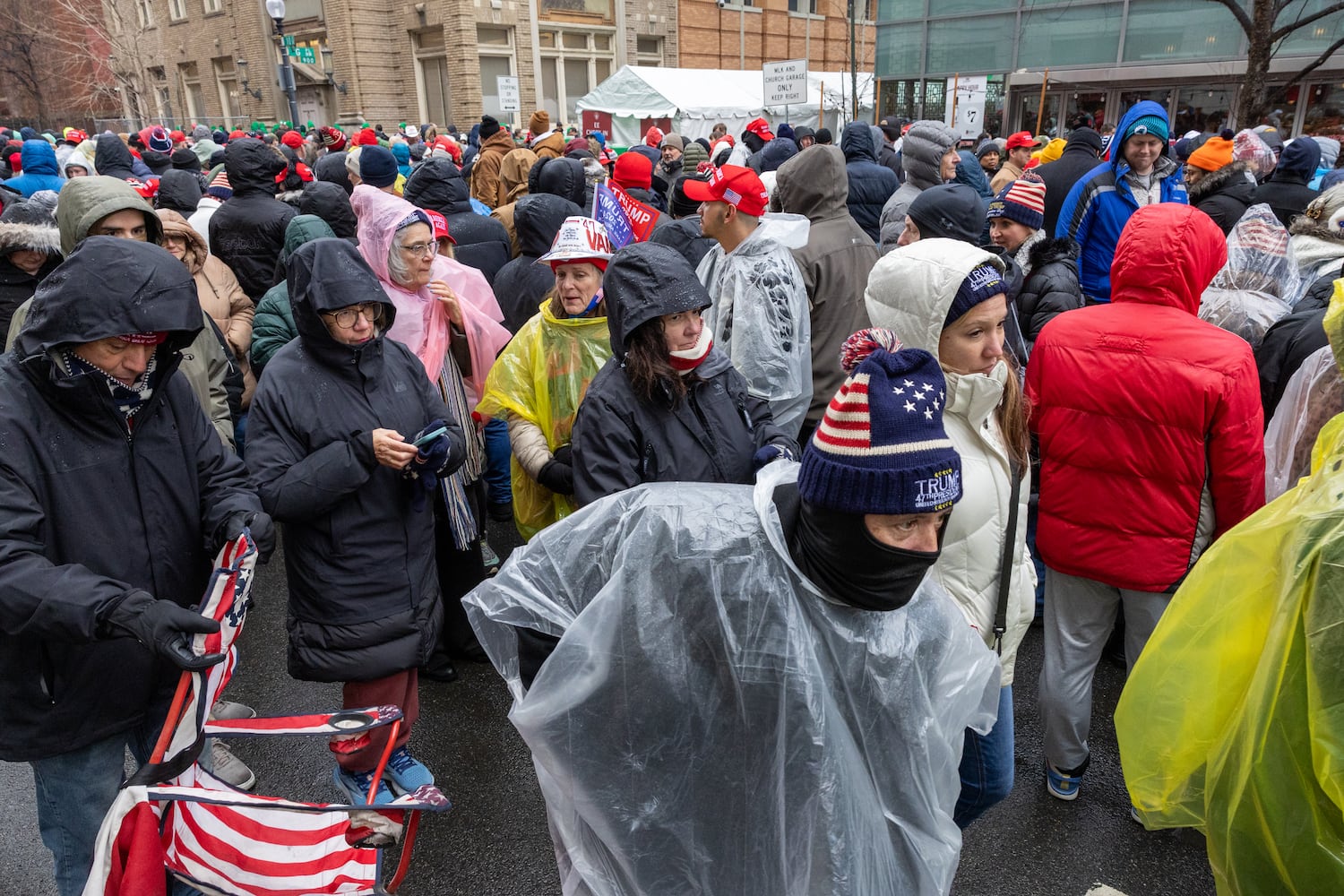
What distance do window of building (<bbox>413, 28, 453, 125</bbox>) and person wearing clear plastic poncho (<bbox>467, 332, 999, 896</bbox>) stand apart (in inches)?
1222

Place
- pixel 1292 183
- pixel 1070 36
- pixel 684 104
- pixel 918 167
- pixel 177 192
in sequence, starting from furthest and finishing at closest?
1. pixel 684 104
2. pixel 1070 36
3. pixel 177 192
4. pixel 918 167
5. pixel 1292 183

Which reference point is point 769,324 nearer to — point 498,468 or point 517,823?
point 517,823

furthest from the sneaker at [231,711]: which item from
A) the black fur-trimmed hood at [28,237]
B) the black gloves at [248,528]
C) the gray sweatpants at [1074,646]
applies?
the gray sweatpants at [1074,646]

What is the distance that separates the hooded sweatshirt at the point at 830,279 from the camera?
3.99 metres

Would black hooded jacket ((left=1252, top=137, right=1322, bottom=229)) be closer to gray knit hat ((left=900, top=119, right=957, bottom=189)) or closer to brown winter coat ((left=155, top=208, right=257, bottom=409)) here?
gray knit hat ((left=900, top=119, right=957, bottom=189))

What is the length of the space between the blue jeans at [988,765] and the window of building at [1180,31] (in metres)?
20.8

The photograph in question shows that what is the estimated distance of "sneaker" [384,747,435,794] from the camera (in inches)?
123

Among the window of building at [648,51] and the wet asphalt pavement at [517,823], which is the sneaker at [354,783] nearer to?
the wet asphalt pavement at [517,823]

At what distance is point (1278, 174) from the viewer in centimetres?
607

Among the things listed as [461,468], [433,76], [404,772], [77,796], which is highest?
[433,76]

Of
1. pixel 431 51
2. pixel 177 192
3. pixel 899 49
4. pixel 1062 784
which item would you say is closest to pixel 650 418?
pixel 1062 784

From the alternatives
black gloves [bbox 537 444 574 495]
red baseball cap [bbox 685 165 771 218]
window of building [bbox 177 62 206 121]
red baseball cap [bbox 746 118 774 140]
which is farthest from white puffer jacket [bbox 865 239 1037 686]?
window of building [bbox 177 62 206 121]

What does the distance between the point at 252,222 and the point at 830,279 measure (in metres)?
3.69

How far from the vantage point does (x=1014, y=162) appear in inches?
347
